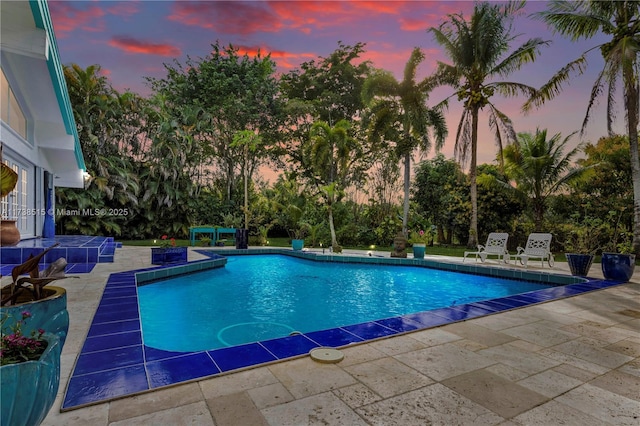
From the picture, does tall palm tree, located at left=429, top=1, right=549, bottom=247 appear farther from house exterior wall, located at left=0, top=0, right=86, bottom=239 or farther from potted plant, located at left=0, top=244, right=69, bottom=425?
potted plant, located at left=0, top=244, right=69, bottom=425

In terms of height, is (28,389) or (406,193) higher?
(406,193)

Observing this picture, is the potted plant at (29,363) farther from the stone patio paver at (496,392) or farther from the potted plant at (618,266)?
the potted plant at (618,266)

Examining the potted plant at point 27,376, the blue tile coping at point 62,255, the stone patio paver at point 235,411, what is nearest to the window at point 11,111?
the blue tile coping at point 62,255

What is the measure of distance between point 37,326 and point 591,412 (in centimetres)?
327

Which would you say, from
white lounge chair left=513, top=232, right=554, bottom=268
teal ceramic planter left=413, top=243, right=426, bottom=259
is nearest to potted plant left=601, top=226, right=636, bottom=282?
white lounge chair left=513, top=232, right=554, bottom=268

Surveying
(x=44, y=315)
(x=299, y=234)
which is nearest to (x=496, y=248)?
(x=299, y=234)

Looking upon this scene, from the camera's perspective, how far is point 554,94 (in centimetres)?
1222

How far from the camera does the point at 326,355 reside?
9.47ft

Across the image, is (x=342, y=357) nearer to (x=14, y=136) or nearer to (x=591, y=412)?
(x=591, y=412)

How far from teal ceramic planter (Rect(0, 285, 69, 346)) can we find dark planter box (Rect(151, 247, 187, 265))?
21.7 ft

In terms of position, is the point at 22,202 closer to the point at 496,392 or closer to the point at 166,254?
the point at 166,254

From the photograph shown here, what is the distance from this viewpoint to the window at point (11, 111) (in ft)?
22.4

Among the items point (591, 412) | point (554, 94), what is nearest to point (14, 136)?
point (591, 412)

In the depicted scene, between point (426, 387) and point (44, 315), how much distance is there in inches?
94.7
